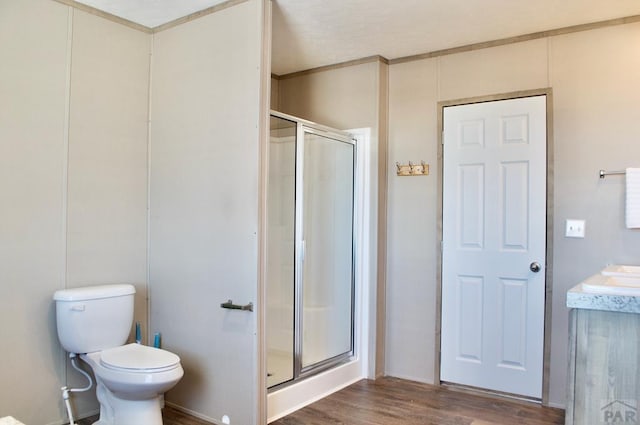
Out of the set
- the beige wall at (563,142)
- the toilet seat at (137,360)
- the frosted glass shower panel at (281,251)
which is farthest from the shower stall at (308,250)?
the toilet seat at (137,360)

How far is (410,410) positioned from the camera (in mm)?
3088

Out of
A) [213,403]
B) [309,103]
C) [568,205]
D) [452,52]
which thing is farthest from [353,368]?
[452,52]

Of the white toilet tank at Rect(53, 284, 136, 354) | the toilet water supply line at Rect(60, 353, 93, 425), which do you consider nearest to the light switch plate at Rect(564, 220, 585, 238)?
the white toilet tank at Rect(53, 284, 136, 354)

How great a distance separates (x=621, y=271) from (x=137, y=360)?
2.55 metres

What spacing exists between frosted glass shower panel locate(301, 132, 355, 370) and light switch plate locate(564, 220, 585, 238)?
149 cm

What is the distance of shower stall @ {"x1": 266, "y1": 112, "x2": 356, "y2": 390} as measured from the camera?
10.7 feet

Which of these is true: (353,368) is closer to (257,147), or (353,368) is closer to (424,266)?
(424,266)

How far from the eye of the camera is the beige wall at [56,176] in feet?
8.41

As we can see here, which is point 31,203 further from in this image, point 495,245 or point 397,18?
point 495,245

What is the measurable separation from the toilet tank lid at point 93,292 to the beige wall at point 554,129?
1.90m

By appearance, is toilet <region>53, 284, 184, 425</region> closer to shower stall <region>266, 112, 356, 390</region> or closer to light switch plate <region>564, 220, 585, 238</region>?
shower stall <region>266, 112, 356, 390</region>

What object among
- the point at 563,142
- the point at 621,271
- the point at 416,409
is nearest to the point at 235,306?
the point at 416,409

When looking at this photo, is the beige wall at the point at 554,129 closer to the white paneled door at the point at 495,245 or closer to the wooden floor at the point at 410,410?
the white paneled door at the point at 495,245

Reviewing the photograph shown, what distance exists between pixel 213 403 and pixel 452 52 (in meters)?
2.81
